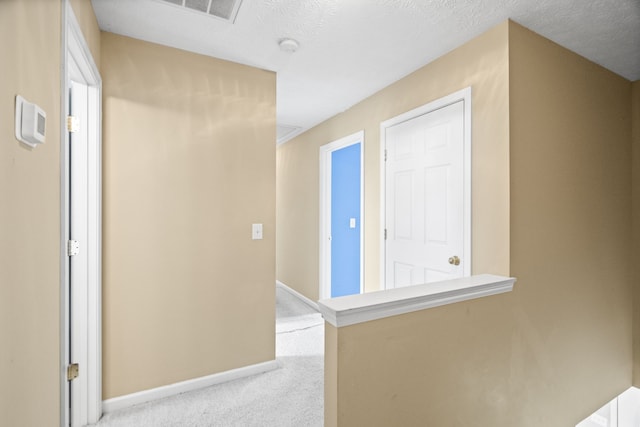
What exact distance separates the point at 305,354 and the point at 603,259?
8.03 feet

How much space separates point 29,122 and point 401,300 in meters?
1.40

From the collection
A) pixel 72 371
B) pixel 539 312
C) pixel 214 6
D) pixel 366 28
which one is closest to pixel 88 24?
pixel 214 6

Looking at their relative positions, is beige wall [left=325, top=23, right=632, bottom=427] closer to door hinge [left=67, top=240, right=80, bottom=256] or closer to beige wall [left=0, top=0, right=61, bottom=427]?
beige wall [left=0, top=0, right=61, bottom=427]

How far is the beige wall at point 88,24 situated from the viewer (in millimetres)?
→ 1485

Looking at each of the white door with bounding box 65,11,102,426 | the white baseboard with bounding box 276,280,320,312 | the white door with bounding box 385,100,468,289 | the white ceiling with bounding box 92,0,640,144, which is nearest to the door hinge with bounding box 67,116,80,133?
the white door with bounding box 65,11,102,426

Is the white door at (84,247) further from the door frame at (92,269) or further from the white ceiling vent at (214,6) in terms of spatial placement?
the white ceiling vent at (214,6)

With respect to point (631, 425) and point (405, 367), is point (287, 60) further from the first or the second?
point (631, 425)

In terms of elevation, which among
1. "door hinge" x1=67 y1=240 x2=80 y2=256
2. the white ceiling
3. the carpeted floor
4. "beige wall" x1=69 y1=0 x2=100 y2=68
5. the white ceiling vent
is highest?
the white ceiling vent

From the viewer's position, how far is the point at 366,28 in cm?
198

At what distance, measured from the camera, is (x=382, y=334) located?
134 cm

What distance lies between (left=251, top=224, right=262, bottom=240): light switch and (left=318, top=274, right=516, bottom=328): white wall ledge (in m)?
1.24

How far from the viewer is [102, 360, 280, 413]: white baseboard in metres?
2.01

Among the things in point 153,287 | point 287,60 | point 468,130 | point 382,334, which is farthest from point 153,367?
point 468,130

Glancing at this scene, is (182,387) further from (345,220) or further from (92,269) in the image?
(345,220)
